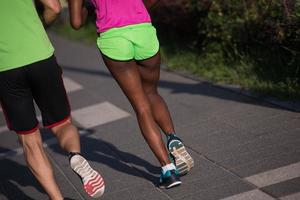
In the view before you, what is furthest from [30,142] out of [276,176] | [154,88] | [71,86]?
[71,86]

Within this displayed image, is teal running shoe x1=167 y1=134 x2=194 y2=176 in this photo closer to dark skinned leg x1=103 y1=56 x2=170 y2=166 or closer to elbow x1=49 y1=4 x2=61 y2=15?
dark skinned leg x1=103 y1=56 x2=170 y2=166

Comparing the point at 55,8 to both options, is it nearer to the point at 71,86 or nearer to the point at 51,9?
the point at 51,9

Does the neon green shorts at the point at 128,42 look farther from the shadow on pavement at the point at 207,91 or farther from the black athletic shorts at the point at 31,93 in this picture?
the shadow on pavement at the point at 207,91

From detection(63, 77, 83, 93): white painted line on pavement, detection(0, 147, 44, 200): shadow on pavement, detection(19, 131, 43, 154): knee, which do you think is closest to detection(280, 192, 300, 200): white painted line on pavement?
detection(19, 131, 43, 154): knee

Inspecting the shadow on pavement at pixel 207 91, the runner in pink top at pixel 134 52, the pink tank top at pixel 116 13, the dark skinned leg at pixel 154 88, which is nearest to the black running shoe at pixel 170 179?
the runner in pink top at pixel 134 52

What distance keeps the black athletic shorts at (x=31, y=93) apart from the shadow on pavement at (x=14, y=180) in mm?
1021

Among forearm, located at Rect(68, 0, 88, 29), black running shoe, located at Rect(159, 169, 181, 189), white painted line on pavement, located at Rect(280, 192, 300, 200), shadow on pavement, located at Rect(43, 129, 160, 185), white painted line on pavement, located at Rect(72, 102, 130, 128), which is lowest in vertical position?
white painted line on pavement, located at Rect(72, 102, 130, 128)

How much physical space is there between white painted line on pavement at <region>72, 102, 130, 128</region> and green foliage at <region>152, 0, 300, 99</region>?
1371mm

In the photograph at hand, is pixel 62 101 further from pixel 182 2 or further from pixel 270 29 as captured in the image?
pixel 182 2

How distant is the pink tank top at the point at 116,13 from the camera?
4.64 metres

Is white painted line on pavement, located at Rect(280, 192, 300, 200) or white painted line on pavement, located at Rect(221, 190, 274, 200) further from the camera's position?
white painted line on pavement, located at Rect(221, 190, 274, 200)

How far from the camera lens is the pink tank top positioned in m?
4.64

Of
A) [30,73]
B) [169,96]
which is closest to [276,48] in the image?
[169,96]

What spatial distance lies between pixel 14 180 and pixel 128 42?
2.04m
